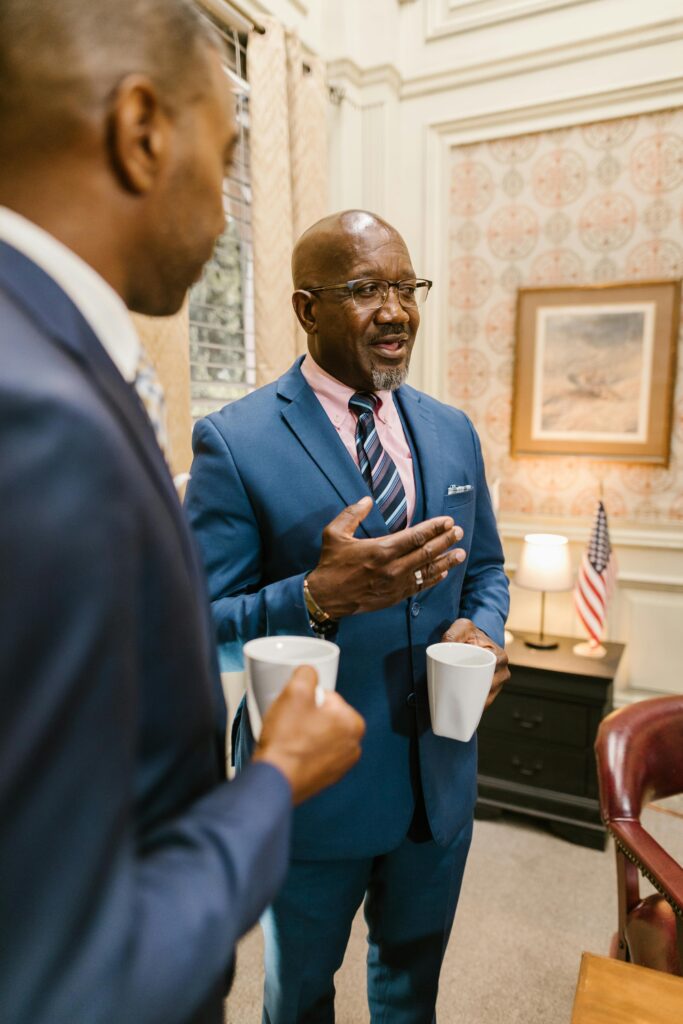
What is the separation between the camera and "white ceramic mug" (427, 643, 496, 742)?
0.98 m

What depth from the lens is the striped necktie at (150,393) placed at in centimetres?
56

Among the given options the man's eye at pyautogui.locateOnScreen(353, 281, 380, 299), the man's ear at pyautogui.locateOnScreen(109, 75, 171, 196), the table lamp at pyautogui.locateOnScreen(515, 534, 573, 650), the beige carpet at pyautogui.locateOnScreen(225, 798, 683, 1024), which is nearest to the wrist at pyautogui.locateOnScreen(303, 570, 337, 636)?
the man's eye at pyautogui.locateOnScreen(353, 281, 380, 299)

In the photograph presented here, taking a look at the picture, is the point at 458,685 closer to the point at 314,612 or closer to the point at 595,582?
the point at 314,612

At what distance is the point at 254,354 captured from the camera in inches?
110

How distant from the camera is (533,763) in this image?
2.76 metres

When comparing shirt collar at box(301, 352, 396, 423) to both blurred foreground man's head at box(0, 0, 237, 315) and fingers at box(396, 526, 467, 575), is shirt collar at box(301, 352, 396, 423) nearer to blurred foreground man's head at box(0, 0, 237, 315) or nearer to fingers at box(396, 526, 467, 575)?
fingers at box(396, 526, 467, 575)

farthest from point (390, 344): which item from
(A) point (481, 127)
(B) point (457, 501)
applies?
(A) point (481, 127)

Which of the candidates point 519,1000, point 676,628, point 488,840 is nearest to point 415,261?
point 676,628

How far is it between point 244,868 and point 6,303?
389mm

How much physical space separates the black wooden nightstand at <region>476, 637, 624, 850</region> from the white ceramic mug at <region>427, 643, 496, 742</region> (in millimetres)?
1801

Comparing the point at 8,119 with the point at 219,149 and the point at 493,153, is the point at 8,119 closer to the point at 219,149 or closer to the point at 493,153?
the point at 219,149

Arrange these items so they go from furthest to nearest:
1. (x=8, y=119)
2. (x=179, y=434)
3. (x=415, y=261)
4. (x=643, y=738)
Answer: (x=415, y=261), (x=179, y=434), (x=643, y=738), (x=8, y=119)

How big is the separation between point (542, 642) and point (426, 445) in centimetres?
190

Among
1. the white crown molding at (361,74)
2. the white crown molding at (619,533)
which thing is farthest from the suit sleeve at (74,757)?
the white crown molding at (361,74)
